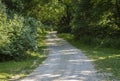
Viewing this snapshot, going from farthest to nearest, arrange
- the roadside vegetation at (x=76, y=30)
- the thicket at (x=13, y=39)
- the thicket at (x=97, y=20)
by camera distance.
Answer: the thicket at (x=97, y=20) < the roadside vegetation at (x=76, y=30) < the thicket at (x=13, y=39)

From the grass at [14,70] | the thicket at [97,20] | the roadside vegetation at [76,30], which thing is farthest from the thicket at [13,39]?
the thicket at [97,20]

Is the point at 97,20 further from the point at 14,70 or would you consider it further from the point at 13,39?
the point at 14,70

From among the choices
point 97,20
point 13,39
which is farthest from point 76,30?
point 13,39

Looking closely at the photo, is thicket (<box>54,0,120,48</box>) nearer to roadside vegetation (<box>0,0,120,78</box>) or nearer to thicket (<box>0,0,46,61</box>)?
roadside vegetation (<box>0,0,120,78</box>)

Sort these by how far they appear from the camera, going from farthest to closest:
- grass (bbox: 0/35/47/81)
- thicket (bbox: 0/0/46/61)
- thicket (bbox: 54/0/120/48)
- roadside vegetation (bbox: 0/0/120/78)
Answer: thicket (bbox: 54/0/120/48) < roadside vegetation (bbox: 0/0/120/78) < thicket (bbox: 0/0/46/61) < grass (bbox: 0/35/47/81)

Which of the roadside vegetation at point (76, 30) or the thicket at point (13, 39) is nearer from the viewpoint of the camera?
the thicket at point (13, 39)

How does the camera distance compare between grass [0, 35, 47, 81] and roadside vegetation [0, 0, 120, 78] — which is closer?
grass [0, 35, 47, 81]

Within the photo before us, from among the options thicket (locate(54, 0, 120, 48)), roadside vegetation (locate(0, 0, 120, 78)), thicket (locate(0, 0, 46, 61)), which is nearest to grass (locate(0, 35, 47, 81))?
roadside vegetation (locate(0, 0, 120, 78))

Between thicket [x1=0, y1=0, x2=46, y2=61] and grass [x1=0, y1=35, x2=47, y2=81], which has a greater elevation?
thicket [x1=0, y1=0, x2=46, y2=61]

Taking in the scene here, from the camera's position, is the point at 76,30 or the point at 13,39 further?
the point at 76,30

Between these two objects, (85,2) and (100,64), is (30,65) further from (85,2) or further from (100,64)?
(85,2)

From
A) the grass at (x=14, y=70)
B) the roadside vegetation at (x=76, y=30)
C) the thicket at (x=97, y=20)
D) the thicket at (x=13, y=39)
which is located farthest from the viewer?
the thicket at (x=97, y=20)

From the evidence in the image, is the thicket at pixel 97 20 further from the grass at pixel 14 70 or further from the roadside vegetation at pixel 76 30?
the grass at pixel 14 70

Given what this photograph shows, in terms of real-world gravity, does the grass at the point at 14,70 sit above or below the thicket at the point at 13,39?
below
